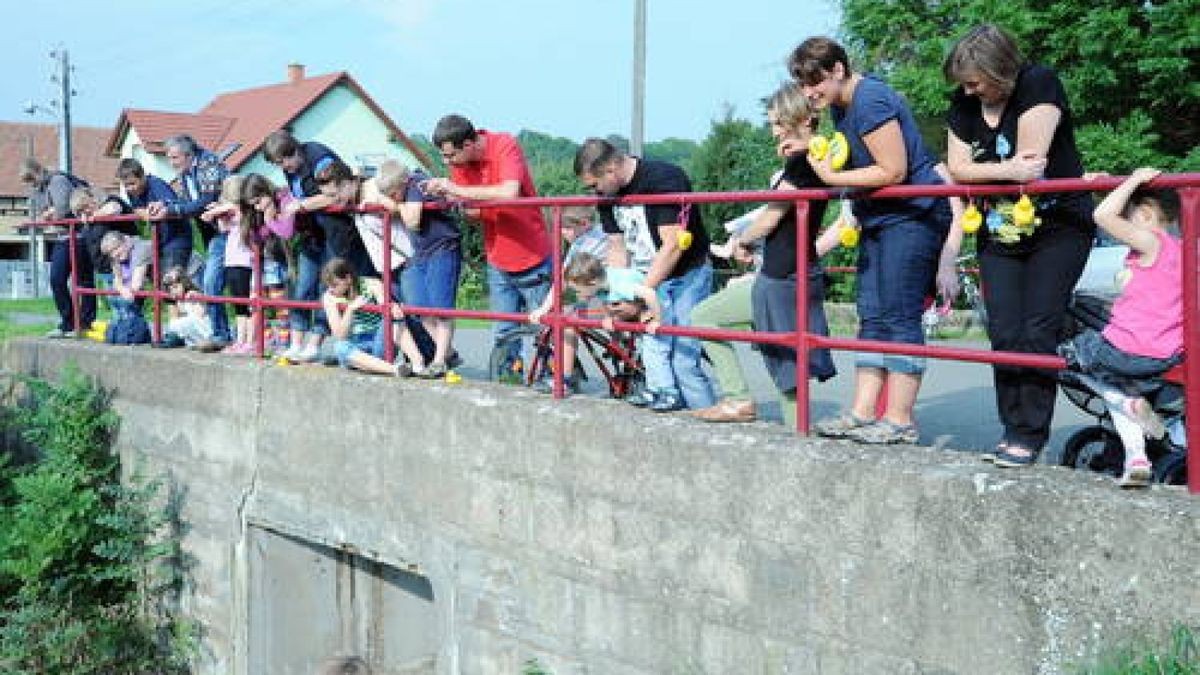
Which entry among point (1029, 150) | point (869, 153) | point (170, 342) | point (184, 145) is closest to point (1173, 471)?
point (1029, 150)

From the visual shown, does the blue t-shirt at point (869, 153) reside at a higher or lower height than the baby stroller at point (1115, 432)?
higher

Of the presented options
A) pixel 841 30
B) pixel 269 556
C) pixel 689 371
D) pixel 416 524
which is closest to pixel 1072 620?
pixel 689 371

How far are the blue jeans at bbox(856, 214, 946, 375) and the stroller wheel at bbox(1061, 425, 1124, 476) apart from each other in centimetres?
61

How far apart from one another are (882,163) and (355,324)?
384 centimetres

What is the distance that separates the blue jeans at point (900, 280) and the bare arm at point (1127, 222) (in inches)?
34.5

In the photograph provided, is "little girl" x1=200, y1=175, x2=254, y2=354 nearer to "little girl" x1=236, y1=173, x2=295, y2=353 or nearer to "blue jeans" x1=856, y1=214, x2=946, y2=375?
"little girl" x1=236, y1=173, x2=295, y2=353

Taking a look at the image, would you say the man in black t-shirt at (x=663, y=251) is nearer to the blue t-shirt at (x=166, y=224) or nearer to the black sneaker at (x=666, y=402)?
the black sneaker at (x=666, y=402)

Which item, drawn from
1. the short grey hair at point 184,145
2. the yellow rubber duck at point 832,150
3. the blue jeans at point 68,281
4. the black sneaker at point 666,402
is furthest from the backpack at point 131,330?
the yellow rubber duck at point 832,150

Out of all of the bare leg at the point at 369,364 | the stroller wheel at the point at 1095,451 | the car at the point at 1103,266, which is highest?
the car at the point at 1103,266

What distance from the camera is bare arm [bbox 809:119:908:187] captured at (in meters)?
4.43

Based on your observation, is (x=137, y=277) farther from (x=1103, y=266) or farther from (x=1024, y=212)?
(x=1024, y=212)

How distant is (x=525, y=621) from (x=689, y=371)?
4.51ft

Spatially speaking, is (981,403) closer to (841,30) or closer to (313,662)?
(313,662)

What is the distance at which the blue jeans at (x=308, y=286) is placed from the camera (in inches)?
307
